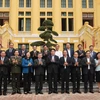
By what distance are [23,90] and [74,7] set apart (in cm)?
2527

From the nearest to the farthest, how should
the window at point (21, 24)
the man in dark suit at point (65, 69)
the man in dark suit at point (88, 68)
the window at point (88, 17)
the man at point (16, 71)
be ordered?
the man at point (16, 71), the man in dark suit at point (65, 69), the man in dark suit at point (88, 68), the window at point (21, 24), the window at point (88, 17)

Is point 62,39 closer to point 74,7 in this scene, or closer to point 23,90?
point 74,7

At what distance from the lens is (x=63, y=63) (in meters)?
12.1

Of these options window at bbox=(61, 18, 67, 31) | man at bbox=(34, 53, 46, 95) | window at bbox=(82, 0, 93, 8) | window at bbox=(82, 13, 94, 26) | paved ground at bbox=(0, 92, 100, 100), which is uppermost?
window at bbox=(82, 0, 93, 8)

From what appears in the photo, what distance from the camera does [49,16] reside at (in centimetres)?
3638

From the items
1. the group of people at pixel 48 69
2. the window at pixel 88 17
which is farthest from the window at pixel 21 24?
the group of people at pixel 48 69

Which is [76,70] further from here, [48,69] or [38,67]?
[38,67]

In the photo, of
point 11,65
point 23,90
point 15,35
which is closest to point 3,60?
point 11,65

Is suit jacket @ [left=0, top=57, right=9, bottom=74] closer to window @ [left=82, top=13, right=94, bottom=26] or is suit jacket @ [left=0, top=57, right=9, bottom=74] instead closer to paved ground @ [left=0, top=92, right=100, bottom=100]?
paved ground @ [left=0, top=92, right=100, bottom=100]

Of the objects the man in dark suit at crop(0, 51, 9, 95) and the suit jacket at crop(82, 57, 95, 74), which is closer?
the man in dark suit at crop(0, 51, 9, 95)

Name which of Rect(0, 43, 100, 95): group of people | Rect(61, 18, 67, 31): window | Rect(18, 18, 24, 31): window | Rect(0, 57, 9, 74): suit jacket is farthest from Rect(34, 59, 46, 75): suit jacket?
Rect(61, 18, 67, 31): window

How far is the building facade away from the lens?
117ft

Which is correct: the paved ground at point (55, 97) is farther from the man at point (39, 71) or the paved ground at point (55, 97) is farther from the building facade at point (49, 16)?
the building facade at point (49, 16)

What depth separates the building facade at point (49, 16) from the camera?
3556 cm
